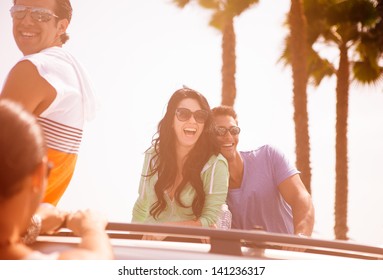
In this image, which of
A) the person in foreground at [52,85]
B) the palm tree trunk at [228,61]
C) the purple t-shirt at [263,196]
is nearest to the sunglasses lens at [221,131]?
the purple t-shirt at [263,196]

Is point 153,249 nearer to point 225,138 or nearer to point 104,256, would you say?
point 104,256

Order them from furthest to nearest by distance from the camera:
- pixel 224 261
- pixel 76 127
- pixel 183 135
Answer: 1. pixel 183 135
2. pixel 76 127
3. pixel 224 261

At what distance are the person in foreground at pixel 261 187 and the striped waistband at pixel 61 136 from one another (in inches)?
57.3

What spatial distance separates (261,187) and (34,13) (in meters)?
1.87

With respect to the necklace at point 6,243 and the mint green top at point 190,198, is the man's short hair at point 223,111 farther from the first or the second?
the necklace at point 6,243

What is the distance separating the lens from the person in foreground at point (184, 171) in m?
2.75

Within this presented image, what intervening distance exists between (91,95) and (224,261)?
0.96 metres

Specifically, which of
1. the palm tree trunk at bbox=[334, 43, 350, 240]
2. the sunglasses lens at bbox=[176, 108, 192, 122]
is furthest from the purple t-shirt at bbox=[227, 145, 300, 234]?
the palm tree trunk at bbox=[334, 43, 350, 240]

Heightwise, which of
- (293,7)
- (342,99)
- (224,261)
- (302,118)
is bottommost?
(224,261)

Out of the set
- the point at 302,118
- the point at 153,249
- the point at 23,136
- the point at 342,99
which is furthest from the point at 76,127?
the point at 342,99

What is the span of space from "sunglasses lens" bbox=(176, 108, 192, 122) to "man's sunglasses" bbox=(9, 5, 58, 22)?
111cm

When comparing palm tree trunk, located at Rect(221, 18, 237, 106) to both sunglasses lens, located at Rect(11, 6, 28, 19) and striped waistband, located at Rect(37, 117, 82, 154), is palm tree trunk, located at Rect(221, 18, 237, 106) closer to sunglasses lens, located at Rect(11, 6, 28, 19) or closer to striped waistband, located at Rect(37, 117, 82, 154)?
sunglasses lens, located at Rect(11, 6, 28, 19)

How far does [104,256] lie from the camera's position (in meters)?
1.19

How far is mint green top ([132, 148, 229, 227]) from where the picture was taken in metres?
2.73
